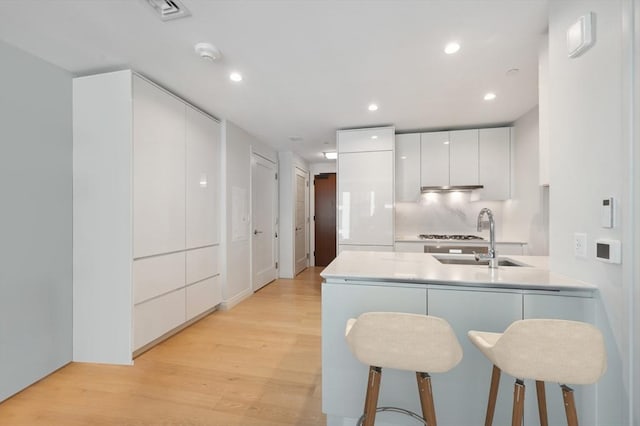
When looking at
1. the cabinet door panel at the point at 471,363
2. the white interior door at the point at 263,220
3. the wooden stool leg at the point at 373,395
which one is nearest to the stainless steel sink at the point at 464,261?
the cabinet door panel at the point at 471,363

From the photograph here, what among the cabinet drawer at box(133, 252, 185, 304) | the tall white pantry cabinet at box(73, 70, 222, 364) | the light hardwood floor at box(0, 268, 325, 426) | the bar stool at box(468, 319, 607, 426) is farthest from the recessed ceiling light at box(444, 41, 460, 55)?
the cabinet drawer at box(133, 252, 185, 304)

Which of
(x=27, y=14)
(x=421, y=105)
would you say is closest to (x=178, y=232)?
(x=27, y=14)

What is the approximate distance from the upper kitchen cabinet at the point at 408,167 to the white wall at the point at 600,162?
2357 mm

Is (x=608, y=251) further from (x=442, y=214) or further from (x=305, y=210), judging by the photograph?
(x=305, y=210)

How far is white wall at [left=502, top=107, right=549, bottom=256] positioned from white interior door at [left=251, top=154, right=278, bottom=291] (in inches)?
143

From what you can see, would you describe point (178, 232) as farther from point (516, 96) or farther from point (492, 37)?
point (516, 96)

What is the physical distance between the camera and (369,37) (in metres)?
1.87

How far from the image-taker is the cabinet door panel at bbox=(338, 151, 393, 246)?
3.69m

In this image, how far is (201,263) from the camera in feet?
10.2

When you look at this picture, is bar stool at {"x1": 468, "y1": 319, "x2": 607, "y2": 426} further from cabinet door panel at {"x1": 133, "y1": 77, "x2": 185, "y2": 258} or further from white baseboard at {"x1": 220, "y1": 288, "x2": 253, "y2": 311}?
white baseboard at {"x1": 220, "y1": 288, "x2": 253, "y2": 311}

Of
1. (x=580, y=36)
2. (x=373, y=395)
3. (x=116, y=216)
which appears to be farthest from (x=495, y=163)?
(x=116, y=216)

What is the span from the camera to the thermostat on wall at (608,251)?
3.76ft

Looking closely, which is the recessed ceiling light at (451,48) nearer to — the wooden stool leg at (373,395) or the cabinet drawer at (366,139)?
the cabinet drawer at (366,139)

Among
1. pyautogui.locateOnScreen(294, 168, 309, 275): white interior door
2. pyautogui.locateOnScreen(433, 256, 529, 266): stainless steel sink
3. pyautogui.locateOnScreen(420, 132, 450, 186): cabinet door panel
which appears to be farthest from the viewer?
pyautogui.locateOnScreen(294, 168, 309, 275): white interior door
